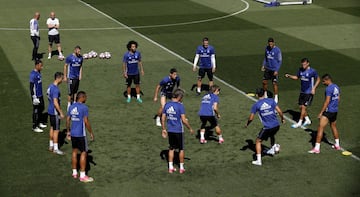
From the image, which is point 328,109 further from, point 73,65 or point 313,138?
point 73,65

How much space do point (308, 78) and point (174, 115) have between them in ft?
18.4

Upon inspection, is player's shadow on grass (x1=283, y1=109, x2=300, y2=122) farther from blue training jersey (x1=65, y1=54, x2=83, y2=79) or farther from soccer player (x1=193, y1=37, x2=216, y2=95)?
blue training jersey (x1=65, y1=54, x2=83, y2=79)

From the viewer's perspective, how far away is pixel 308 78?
1823cm

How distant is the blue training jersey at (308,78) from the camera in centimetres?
1820

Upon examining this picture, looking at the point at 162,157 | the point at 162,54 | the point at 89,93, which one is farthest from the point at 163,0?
the point at 162,157

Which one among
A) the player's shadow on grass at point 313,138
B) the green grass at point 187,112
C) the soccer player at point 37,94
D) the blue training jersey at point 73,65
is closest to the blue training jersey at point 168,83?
the green grass at point 187,112

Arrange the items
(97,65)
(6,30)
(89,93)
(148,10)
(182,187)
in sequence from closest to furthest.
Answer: (182,187) → (89,93) → (97,65) → (6,30) → (148,10)

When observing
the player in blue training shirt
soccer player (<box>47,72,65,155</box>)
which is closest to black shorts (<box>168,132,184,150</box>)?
soccer player (<box>47,72,65,155</box>)

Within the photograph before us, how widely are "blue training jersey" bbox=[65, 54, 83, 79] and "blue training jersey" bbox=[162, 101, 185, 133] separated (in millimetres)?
6221

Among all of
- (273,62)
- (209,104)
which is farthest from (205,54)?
(209,104)

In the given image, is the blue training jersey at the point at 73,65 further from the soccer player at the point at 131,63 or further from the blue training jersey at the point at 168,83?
the blue training jersey at the point at 168,83

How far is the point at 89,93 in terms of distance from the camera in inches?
876

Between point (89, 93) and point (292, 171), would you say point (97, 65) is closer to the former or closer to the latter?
point (89, 93)

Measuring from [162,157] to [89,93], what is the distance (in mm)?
6941
